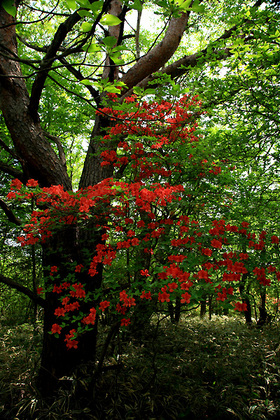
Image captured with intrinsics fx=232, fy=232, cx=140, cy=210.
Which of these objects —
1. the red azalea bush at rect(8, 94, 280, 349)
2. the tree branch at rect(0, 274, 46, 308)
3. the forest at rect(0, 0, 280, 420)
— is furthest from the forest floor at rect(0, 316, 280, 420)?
the tree branch at rect(0, 274, 46, 308)

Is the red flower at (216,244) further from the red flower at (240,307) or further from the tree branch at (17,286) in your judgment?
the tree branch at (17,286)

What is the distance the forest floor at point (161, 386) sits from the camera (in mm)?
2596

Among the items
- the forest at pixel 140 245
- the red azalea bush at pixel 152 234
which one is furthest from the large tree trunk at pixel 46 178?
the red azalea bush at pixel 152 234

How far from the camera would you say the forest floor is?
8.52ft

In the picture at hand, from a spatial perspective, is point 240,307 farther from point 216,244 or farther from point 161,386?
point 161,386

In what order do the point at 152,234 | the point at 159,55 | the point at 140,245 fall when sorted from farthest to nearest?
the point at 159,55, the point at 140,245, the point at 152,234

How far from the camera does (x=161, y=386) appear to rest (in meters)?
3.05

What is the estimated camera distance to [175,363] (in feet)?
12.7

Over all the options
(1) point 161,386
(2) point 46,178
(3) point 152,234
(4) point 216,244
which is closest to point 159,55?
(2) point 46,178

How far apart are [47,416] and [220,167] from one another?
3599mm

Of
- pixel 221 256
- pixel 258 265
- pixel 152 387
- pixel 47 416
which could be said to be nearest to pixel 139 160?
pixel 221 256

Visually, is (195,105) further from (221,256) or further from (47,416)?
(47,416)

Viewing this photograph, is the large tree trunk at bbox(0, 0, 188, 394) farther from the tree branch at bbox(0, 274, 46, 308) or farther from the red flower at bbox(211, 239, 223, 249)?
the red flower at bbox(211, 239, 223, 249)

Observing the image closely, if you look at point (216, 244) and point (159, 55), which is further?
point (159, 55)
